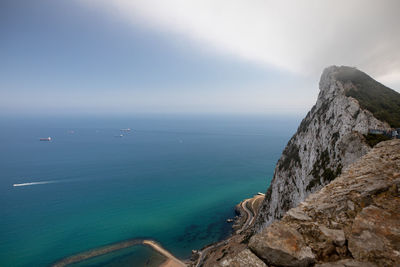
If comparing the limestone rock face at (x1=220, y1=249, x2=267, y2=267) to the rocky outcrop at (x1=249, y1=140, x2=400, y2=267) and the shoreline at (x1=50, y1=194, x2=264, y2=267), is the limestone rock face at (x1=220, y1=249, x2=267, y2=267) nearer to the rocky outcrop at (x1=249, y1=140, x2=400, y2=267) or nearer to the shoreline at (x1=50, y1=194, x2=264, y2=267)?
the rocky outcrop at (x1=249, y1=140, x2=400, y2=267)

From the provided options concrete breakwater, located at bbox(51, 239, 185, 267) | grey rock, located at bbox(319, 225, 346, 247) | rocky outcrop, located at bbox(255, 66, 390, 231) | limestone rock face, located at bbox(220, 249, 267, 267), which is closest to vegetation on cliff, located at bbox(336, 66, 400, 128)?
rocky outcrop, located at bbox(255, 66, 390, 231)

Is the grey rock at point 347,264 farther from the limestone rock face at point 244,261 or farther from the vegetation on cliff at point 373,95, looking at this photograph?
the vegetation on cliff at point 373,95

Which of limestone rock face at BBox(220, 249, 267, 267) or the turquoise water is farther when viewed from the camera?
the turquoise water

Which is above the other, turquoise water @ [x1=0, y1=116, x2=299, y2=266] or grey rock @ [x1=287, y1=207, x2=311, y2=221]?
grey rock @ [x1=287, y1=207, x2=311, y2=221]

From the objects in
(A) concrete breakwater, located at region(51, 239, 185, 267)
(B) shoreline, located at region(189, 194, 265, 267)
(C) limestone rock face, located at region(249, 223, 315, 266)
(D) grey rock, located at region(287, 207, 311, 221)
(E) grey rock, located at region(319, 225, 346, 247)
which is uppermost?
(D) grey rock, located at region(287, 207, 311, 221)

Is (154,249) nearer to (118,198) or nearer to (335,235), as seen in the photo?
(118,198)

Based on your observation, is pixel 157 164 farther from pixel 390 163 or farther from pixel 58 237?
pixel 390 163

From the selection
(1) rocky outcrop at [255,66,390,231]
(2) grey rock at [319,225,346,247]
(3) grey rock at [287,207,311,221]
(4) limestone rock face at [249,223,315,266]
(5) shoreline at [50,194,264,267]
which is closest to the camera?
(4) limestone rock face at [249,223,315,266]

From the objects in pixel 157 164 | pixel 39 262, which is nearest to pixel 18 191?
pixel 39 262
